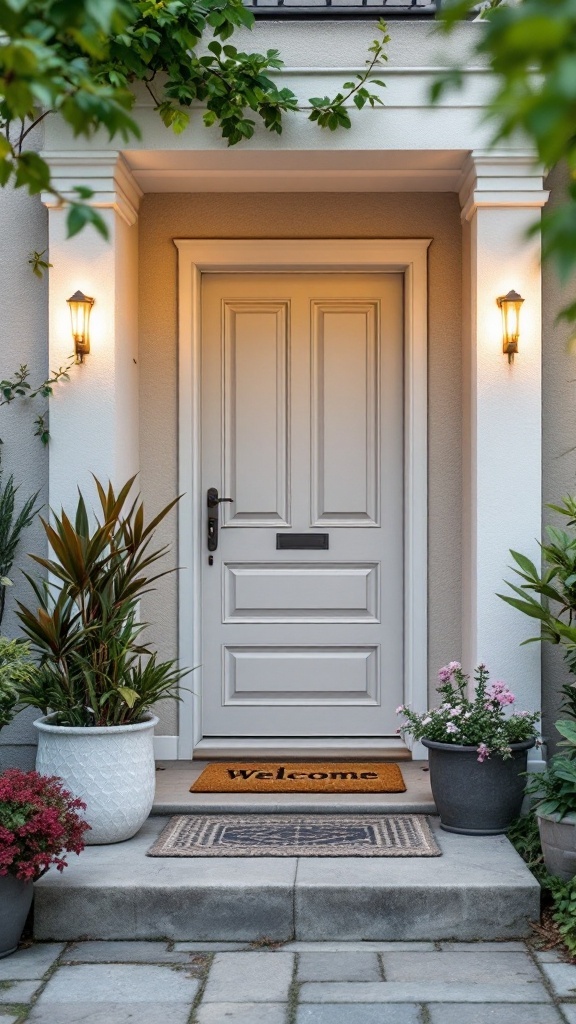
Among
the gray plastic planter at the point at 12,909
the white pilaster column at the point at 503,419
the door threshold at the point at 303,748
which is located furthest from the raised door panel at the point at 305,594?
the gray plastic planter at the point at 12,909

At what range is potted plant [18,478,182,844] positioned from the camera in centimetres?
392

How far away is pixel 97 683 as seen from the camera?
4.06m

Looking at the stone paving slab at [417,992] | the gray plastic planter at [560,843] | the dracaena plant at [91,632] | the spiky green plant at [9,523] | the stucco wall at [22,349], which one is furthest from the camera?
the stucco wall at [22,349]

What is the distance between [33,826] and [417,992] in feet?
4.09

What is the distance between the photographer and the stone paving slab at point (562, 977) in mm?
3133

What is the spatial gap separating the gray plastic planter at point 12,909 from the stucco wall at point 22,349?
4.31 ft

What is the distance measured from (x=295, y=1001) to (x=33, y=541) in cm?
239

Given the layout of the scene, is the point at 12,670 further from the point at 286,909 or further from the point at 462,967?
the point at 462,967

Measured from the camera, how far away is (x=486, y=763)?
4082 millimetres

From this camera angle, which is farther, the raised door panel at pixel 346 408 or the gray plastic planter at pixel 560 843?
the raised door panel at pixel 346 408

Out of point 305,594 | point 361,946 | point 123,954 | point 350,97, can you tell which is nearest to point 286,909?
point 361,946

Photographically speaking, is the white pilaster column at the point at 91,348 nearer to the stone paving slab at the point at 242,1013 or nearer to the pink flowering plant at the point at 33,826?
the pink flowering plant at the point at 33,826

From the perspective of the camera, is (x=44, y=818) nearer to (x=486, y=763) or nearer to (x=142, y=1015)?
(x=142, y=1015)

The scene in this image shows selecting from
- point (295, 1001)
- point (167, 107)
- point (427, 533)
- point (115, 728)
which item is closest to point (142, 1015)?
point (295, 1001)
